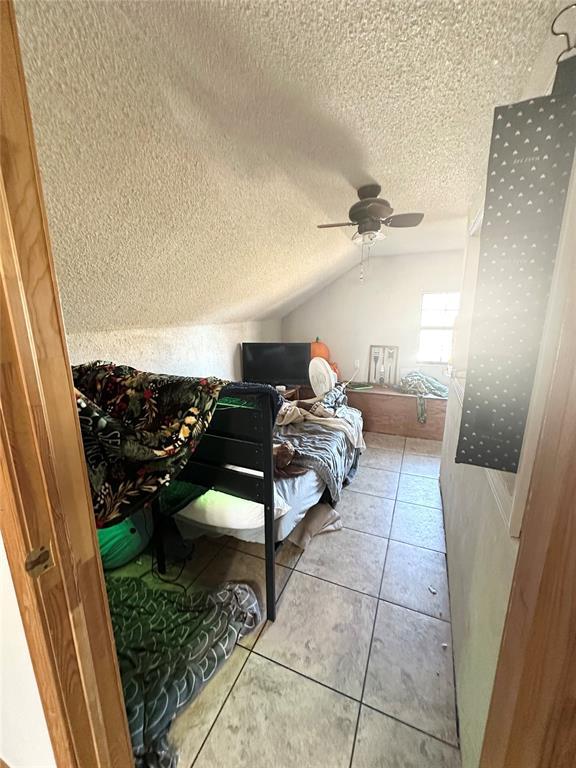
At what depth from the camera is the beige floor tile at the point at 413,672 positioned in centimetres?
107

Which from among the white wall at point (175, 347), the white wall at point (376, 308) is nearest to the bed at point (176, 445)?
the white wall at point (175, 347)

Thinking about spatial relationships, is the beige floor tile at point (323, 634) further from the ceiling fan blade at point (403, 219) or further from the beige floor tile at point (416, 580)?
the ceiling fan blade at point (403, 219)

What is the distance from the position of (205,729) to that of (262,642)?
337 mm

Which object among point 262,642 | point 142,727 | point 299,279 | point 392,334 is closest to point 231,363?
point 299,279

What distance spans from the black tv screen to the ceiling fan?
1935 millimetres

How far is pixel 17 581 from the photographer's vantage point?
554mm

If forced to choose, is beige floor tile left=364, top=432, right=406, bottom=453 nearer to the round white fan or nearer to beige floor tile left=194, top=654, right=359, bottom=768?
the round white fan

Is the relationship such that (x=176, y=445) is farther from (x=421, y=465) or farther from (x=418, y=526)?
(x=421, y=465)

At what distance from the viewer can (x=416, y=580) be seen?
1635mm

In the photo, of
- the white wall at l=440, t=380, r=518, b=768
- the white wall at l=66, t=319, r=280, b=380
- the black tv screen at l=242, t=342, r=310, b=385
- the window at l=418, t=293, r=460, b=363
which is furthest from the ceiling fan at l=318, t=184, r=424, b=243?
the window at l=418, t=293, r=460, b=363

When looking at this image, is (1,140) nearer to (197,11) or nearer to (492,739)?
(197,11)

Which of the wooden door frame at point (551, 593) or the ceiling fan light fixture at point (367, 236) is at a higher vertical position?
the ceiling fan light fixture at point (367, 236)

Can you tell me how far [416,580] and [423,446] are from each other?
1952mm

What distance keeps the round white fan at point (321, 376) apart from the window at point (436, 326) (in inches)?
70.6
